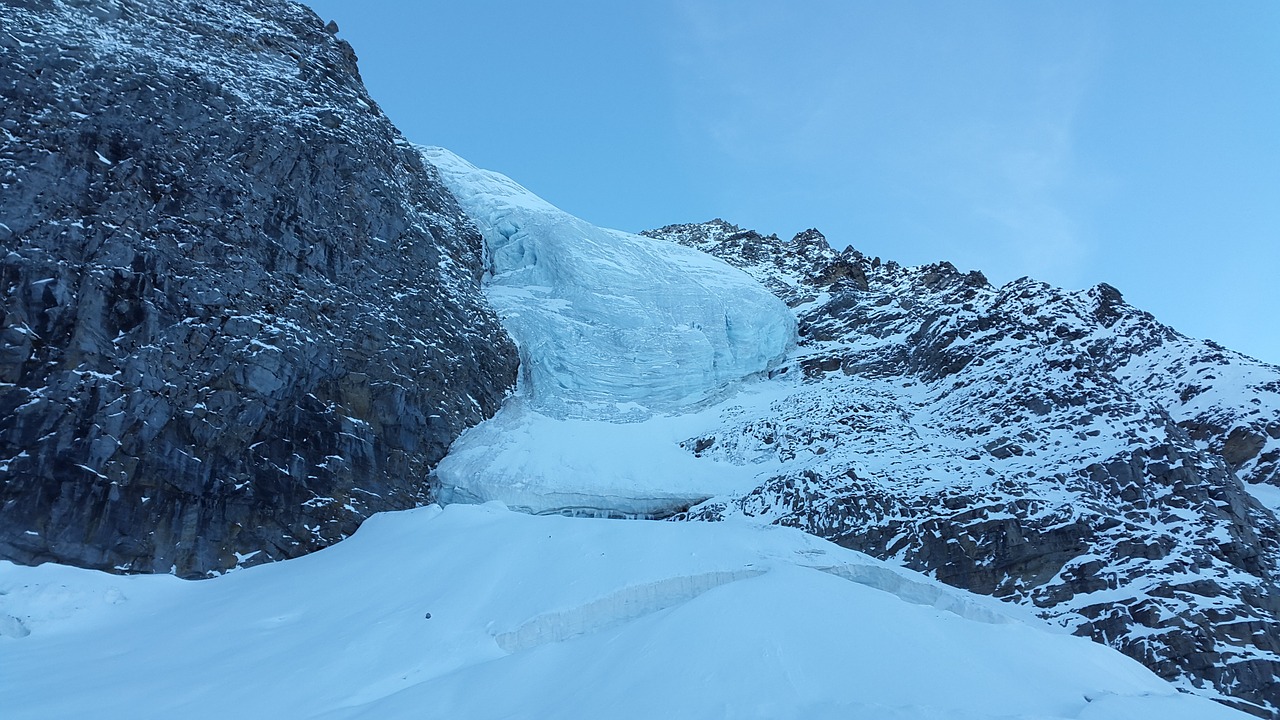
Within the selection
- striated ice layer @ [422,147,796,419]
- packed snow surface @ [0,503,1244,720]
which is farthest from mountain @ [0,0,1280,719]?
striated ice layer @ [422,147,796,419]

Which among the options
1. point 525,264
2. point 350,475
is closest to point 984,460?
point 350,475

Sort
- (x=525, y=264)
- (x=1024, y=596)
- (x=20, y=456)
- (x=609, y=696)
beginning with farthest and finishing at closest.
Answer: (x=525, y=264) → (x=1024, y=596) → (x=20, y=456) → (x=609, y=696)

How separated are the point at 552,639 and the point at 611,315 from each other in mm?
21438

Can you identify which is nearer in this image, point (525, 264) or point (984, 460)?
point (984, 460)

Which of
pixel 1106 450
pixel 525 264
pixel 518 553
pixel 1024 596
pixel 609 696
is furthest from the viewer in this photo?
pixel 525 264

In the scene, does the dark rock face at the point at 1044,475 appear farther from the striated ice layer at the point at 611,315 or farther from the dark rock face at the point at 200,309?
the dark rock face at the point at 200,309

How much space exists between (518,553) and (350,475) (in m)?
8.16

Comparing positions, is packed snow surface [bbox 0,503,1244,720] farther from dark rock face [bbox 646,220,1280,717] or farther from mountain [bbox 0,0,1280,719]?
dark rock face [bbox 646,220,1280,717]

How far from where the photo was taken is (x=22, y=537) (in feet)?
61.5

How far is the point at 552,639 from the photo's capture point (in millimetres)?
14641

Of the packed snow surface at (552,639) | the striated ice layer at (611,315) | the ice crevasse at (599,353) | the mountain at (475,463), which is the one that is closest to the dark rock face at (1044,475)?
the mountain at (475,463)

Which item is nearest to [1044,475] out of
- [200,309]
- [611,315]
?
[611,315]

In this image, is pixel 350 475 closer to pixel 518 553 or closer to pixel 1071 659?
pixel 518 553

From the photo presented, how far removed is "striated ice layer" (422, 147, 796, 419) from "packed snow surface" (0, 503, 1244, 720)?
40.2 ft
